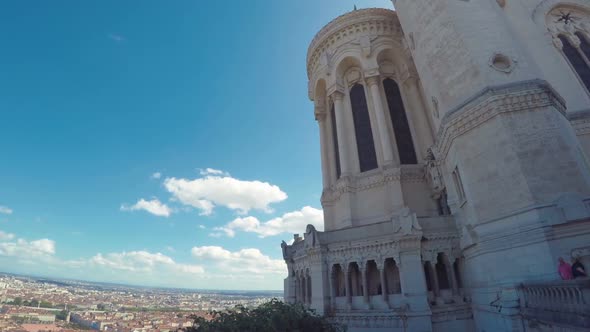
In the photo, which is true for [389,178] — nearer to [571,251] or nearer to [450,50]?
[450,50]

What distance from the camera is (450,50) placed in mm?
16156

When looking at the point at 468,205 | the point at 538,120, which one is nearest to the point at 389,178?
the point at 468,205

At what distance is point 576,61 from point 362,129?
594 inches

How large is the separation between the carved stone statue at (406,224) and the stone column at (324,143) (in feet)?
37.4

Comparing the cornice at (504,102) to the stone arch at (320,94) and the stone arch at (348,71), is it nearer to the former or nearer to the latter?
the stone arch at (348,71)

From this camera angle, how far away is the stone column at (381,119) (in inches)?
927

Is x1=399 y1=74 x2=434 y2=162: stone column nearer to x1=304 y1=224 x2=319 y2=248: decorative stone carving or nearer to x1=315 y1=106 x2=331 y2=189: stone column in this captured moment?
x1=315 y1=106 x2=331 y2=189: stone column

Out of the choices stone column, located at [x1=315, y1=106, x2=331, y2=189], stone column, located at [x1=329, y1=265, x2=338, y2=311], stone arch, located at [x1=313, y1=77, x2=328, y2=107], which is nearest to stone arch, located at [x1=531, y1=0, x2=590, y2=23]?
stone arch, located at [x1=313, y1=77, x2=328, y2=107]

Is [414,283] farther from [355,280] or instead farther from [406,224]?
[355,280]

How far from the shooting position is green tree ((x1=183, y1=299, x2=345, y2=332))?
379 inches

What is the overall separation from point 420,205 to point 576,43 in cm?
1580

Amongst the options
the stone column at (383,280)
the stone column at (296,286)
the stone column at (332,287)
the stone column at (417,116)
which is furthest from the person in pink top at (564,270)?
the stone column at (417,116)

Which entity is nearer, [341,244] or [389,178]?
[341,244]

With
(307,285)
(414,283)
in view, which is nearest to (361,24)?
(414,283)
